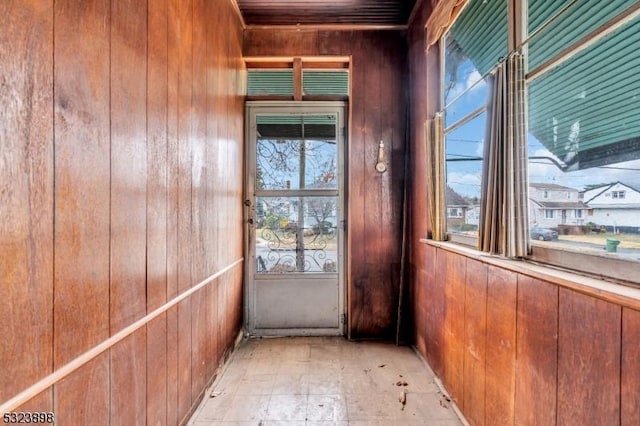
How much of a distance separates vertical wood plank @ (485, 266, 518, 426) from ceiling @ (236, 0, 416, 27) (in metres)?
2.53

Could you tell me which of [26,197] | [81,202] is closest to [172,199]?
[81,202]

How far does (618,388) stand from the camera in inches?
39.0

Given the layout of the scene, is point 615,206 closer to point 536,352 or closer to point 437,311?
point 536,352

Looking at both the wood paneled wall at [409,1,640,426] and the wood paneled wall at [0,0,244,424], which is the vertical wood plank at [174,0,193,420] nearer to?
the wood paneled wall at [0,0,244,424]

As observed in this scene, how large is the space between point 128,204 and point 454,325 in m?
1.93

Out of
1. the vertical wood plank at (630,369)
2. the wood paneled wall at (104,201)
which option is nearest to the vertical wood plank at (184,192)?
the wood paneled wall at (104,201)

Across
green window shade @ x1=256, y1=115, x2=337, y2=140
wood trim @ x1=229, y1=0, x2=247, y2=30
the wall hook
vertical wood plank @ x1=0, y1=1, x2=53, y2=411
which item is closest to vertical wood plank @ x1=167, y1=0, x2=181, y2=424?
vertical wood plank @ x1=0, y1=1, x2=53, y2=411

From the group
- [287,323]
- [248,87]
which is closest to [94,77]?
[248,87]

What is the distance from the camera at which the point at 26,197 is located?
85 cm

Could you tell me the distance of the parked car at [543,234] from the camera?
142cm

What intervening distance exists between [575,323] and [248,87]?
127 inches

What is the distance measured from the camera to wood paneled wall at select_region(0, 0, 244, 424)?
0.84m

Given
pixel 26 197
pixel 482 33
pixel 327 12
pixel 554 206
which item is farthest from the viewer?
pixel 327 12

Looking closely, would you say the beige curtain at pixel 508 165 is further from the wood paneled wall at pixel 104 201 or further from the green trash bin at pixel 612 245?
the wood paneled wall at pixel 104 201
